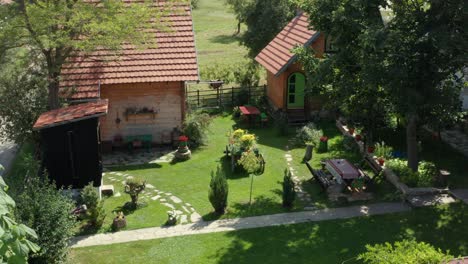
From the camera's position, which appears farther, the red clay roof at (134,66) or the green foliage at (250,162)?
the red clay roof at (134,66)

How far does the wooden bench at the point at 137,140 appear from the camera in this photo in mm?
20328

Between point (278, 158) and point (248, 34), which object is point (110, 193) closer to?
point (278, 158)

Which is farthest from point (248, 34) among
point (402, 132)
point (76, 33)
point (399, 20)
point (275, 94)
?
point (399, 20)

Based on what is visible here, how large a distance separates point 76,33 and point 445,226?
1331cm

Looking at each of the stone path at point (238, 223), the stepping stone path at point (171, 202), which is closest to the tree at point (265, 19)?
the stepping stone path at point (171, 202)

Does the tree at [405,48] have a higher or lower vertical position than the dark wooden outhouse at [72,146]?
higher

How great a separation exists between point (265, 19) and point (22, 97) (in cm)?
1634

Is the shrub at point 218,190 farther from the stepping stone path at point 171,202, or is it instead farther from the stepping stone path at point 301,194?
the stepping stone path at point 301,194

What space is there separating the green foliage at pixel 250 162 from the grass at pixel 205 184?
332 mm

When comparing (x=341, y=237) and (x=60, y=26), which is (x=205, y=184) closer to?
(x=341, y=237)

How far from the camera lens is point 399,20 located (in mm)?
14234

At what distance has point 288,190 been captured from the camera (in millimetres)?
14672

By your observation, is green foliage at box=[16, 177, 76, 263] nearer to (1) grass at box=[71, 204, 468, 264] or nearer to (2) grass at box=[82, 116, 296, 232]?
(1) grass at box=[71, 204, 468, 264]

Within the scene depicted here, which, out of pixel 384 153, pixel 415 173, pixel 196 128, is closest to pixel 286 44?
pixel 196 128
